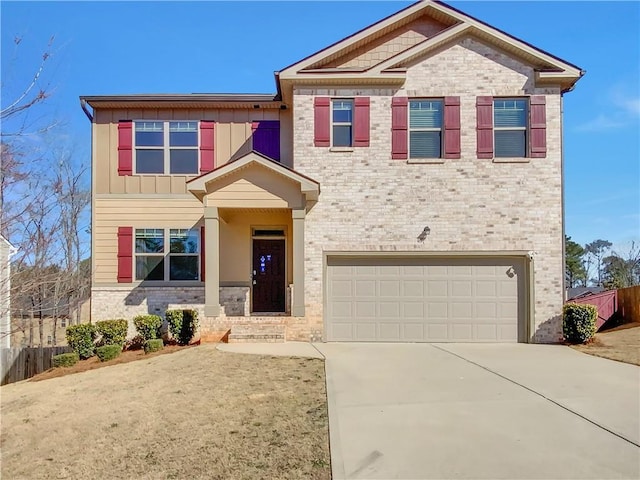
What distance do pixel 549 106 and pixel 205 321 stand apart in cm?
1021

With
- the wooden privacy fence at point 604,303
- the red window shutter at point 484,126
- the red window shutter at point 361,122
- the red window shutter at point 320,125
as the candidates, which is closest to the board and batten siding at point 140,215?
the red window shutter at point 320,125

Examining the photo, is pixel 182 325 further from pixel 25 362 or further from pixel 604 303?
pixel 604 303

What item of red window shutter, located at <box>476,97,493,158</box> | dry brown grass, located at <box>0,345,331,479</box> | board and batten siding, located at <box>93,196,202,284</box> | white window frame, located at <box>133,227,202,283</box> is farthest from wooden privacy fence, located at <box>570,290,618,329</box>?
board and batten siding, located at <box>93,196,202,284</box>

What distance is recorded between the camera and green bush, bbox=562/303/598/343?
1209 cm

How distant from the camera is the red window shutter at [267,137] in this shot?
1445cm

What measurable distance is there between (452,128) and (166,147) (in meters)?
8.02

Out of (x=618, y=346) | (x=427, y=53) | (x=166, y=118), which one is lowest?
(x=618, y=346)

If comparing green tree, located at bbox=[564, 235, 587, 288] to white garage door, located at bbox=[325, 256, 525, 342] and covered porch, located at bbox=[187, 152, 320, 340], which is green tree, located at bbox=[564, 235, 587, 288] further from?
covered porch, located at bbox=[187, 152, 320, 340]

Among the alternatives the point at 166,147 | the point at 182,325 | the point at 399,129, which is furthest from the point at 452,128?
the point at 182,325

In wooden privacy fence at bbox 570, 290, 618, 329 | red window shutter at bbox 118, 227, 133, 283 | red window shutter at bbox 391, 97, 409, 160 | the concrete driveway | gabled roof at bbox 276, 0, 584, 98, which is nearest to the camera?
the concrete driveway

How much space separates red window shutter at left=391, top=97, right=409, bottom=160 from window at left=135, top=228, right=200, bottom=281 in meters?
6.08

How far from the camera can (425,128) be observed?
12781 millimetres

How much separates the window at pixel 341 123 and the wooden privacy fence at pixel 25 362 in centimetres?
895

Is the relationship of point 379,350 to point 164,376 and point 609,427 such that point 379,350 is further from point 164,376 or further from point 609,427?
point 609,427
